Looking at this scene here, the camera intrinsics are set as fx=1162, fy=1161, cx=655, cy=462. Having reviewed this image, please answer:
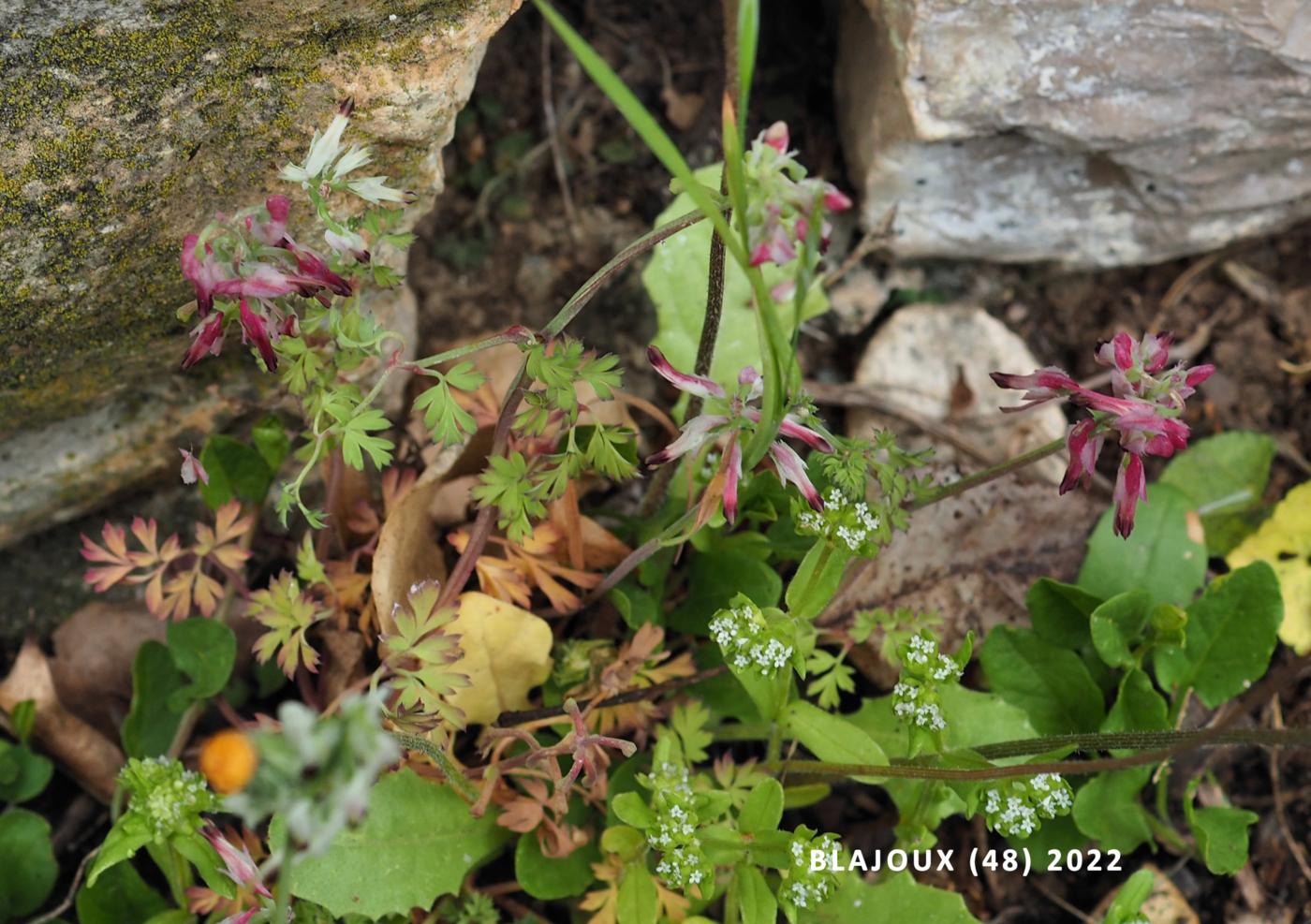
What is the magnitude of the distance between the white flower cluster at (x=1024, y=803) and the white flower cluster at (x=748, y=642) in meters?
0.44

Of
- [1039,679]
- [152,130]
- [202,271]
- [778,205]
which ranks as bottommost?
[1039,679]

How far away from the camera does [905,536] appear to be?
9.42ft

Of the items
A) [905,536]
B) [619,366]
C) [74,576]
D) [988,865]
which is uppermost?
[74,576]

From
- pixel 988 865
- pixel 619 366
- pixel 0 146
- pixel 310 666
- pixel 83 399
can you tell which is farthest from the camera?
pixel 619 366

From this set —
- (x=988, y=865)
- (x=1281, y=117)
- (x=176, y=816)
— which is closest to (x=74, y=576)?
(x=176, y=816)

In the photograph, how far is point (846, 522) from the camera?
206 centimetres

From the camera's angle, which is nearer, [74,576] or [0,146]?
[0,146]

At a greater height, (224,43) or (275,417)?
(224,43)

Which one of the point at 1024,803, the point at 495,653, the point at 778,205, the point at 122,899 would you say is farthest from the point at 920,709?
the point at 122,899

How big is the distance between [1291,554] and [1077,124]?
1263 millimetres

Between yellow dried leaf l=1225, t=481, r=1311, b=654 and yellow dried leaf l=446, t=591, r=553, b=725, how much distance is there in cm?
179

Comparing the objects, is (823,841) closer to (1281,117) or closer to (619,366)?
(619,366)

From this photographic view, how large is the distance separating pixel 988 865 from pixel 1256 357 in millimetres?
1703

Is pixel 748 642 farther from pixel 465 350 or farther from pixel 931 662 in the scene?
pixel 465 350
